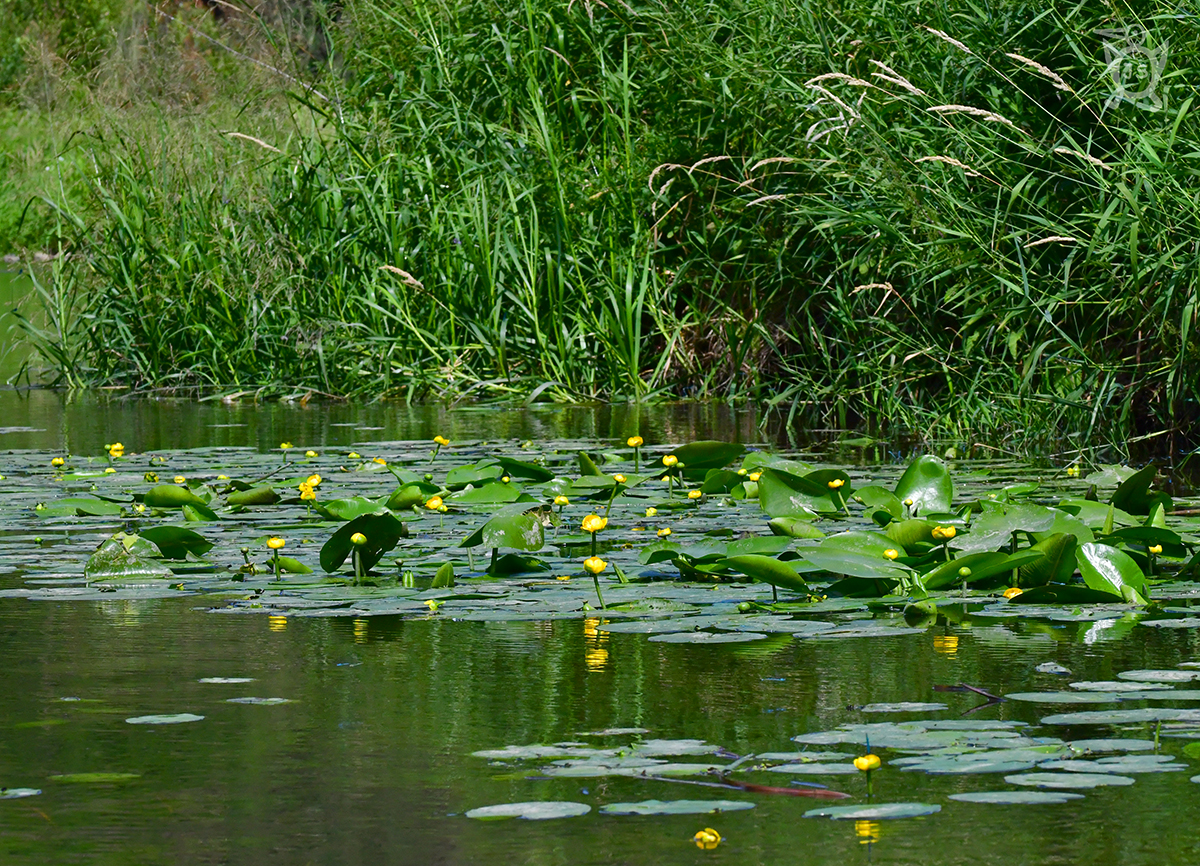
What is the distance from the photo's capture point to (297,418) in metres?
6.79

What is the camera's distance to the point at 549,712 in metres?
2.21

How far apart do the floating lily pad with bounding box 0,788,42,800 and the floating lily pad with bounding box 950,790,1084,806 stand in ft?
3.08

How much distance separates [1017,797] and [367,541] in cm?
166

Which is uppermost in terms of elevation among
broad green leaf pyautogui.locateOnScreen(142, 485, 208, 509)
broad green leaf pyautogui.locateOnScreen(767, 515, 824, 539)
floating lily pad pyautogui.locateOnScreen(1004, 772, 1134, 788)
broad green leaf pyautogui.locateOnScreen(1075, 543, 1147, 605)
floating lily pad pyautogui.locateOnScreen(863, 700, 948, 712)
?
broad green leaf pyautogui.locateOnScreen(142, 485, 208, 509)

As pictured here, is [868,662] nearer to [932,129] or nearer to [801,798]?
[801,798]

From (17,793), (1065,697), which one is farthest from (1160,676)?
(17,793)

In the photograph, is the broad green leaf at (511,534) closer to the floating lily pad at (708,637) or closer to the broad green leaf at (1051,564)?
the floating lily pad at (708,637)

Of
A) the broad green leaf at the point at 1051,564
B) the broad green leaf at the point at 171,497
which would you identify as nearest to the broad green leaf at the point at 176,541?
the broad green leaf at the point at 171,497

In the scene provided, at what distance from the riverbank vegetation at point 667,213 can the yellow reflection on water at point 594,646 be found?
2.20m

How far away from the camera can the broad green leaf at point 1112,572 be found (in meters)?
2.89

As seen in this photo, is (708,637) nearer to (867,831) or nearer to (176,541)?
(867,831)

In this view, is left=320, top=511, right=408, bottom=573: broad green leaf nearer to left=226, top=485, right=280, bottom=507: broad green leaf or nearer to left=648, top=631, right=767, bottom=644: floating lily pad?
left=648, top=631, right=767, bottom=644: floating lily pad

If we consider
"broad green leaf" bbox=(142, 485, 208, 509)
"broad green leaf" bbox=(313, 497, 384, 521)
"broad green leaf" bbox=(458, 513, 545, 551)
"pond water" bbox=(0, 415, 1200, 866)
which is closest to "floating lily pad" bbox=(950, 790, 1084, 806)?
"pond water" bbox=(0, 415, 1200, 866)

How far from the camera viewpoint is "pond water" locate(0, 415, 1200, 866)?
1.70 meters
